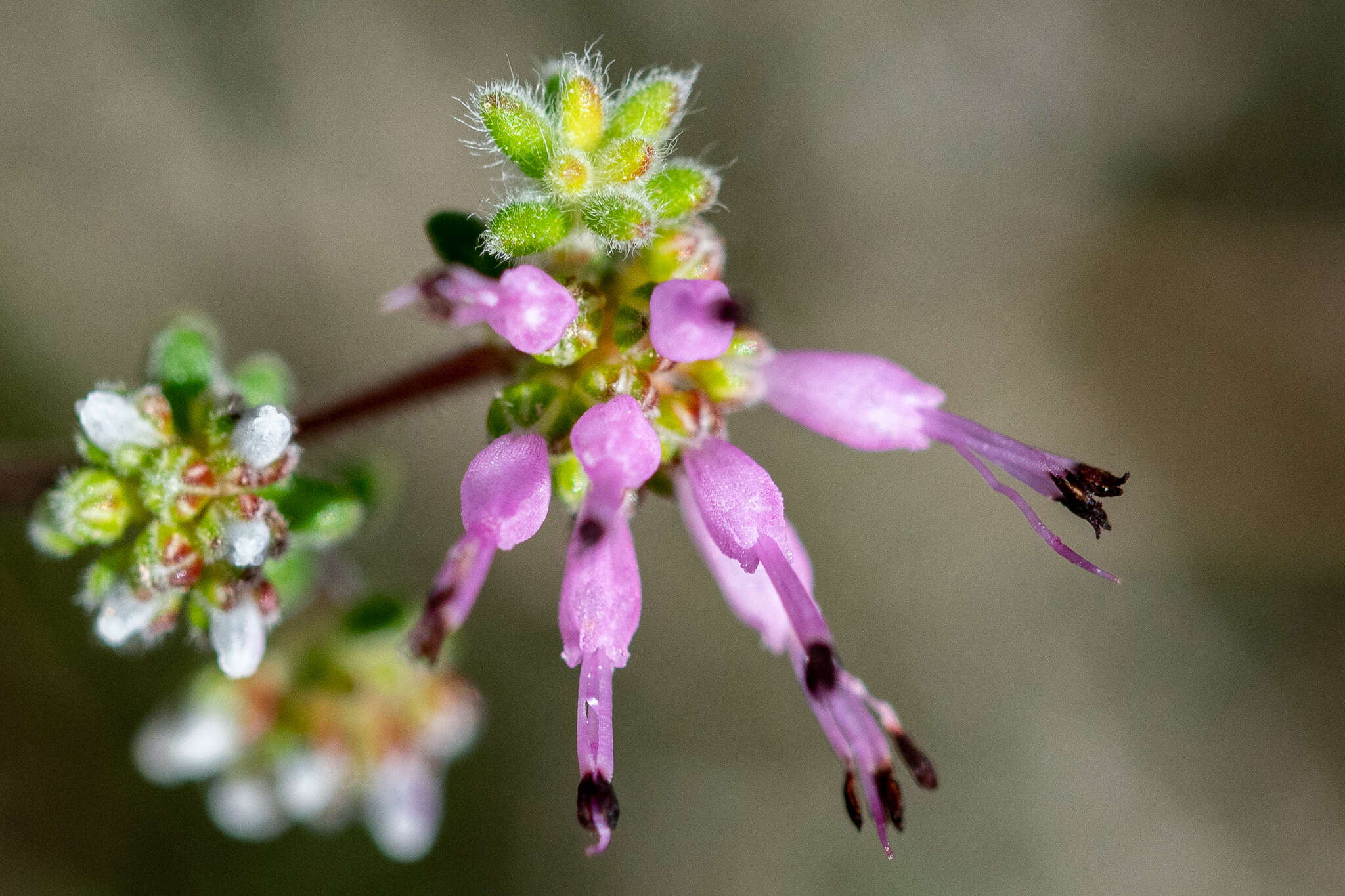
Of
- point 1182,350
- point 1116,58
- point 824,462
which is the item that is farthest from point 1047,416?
point 1116,58

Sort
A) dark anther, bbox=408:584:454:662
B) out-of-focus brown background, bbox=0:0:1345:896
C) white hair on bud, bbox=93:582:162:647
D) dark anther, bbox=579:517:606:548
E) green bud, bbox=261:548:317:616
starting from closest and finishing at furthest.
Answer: dark anther, bbox=408:584:454:662 < dark anther, bbox=579:517:606:548 < white hair on bud, bbox=93:582:162:647 < green bud, bbox=261:548:317:616 < out-of-focus brown background, bbox=0:0:1345:896

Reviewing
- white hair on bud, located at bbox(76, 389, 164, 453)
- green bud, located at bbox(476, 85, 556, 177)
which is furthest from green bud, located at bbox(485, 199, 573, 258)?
white hair on bud, located at bbox(76, 389, 164, 453)

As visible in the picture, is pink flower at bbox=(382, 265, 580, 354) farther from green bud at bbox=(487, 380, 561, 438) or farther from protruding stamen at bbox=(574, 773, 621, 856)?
protruding stamen at bbox=(574, 773, 621, 856)

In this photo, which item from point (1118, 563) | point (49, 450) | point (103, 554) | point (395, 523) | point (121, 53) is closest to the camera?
point (103, 554)

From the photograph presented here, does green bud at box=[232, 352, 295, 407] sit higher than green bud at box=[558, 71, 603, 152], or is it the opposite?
green bud at box=[558, 71, 603, 152]

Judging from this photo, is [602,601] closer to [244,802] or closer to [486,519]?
[486,519]

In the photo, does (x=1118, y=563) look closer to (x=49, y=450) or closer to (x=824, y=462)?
(x=824, y=462)

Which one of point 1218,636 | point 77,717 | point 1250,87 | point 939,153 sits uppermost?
point 1250,87
